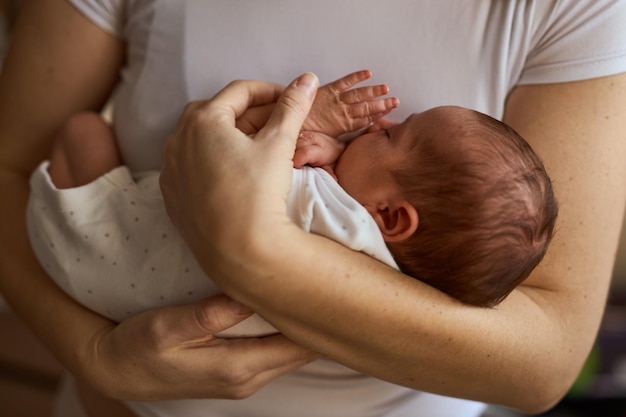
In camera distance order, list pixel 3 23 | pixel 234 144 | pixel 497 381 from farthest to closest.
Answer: pixel 3 23 → pixel 497 381 → pixel 234 144

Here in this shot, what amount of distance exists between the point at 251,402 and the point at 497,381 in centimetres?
42

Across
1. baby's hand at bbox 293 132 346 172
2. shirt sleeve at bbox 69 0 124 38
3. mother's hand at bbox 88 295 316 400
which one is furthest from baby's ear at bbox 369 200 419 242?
shirt sleeve at bbox 69 0 124 38

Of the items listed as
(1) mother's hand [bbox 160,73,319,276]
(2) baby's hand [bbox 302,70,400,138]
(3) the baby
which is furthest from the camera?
(2) baby's hand [bbox 302,70,400,138]

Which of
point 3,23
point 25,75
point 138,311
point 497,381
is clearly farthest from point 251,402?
point 3,23

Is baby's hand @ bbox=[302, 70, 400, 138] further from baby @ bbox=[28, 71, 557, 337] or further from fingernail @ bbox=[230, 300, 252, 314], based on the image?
fingernail @ bbox=[230, 300, 252, 314]

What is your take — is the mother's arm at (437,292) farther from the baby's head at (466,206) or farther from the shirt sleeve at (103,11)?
the shirt sleeve at (103,11)

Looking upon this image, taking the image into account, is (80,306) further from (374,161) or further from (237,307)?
(374,161)

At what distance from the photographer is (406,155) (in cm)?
100

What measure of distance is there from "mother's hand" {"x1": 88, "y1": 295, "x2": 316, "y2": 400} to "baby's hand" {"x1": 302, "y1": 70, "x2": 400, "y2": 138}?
32cm

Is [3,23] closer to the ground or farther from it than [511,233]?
farther from it

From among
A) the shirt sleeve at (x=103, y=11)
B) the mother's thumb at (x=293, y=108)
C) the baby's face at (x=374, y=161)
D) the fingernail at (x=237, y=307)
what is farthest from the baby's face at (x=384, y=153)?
the shirt sleeve at (x=103, y=11)

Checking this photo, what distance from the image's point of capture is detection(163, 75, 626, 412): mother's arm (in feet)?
2.75

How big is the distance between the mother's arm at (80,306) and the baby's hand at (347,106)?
32 cm

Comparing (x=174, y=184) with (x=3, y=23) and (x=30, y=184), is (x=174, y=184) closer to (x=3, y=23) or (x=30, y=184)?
(x=30, y=184)
